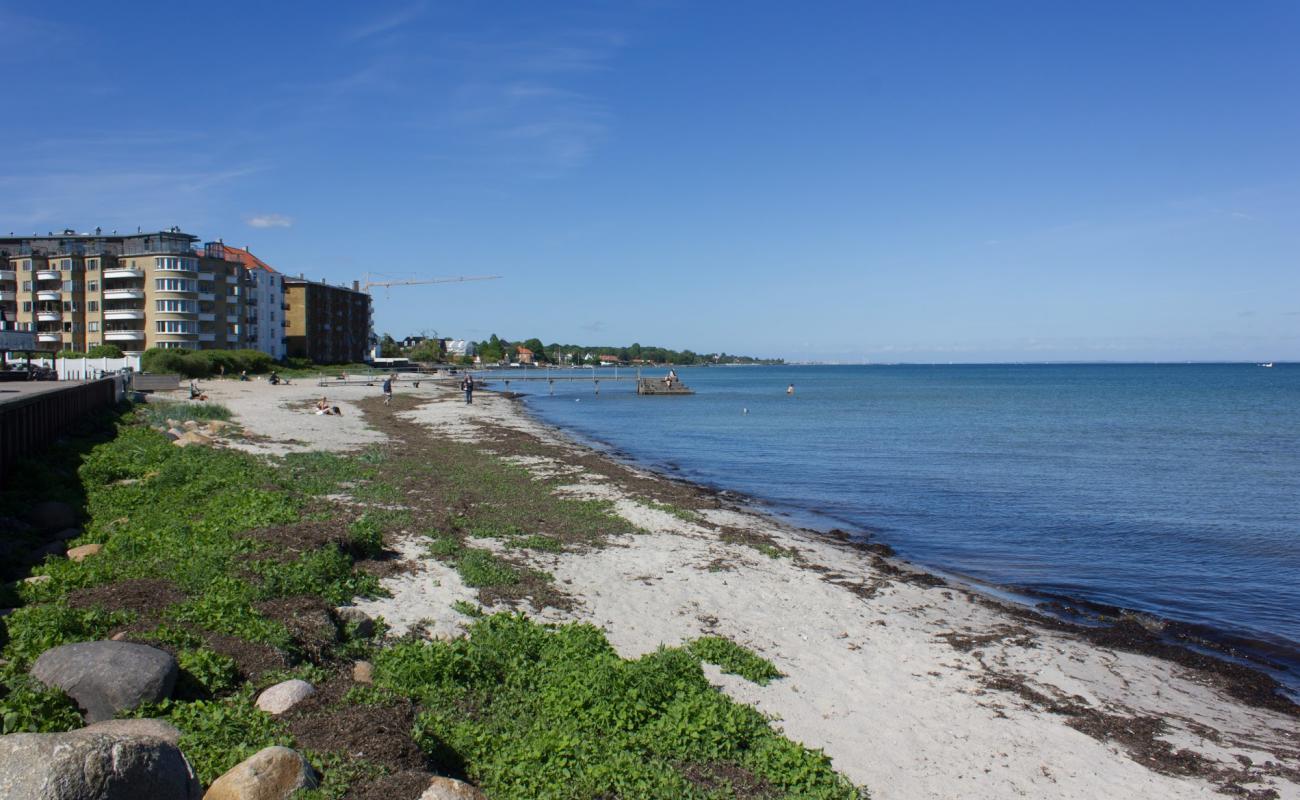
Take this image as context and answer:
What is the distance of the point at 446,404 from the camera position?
67.3 meters

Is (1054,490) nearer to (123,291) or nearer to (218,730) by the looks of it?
(218,730)

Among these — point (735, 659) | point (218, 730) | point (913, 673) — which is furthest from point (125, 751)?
point (913, 673)

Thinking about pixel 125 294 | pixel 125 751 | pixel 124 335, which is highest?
pixel 125 294

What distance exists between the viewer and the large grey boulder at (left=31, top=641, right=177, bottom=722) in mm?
7168

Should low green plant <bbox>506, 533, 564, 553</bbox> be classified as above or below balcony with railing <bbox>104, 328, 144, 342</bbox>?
below

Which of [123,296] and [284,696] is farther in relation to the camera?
[123,296]

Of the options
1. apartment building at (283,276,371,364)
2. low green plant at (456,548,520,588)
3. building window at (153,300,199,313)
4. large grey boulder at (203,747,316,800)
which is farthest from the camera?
apartment building at (283,276,371,364)

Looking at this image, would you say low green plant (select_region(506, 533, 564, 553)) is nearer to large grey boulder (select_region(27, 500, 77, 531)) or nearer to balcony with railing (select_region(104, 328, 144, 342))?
large grey boulder (select_region(27, 500, 77, 531))

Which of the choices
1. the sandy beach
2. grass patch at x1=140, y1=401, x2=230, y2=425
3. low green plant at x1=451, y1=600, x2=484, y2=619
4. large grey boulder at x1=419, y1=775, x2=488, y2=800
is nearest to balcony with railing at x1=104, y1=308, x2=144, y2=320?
grass patch at x1=140, y1=401, x2=230, y2=425

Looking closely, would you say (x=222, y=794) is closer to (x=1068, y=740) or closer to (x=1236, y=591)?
(x=1068, y=740)

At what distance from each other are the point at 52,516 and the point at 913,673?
1496 centimetres

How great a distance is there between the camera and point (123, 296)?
89500 mm

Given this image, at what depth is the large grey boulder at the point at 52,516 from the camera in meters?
14.6

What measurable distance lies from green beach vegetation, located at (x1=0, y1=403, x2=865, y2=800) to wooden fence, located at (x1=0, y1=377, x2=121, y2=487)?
3070 millimetres
